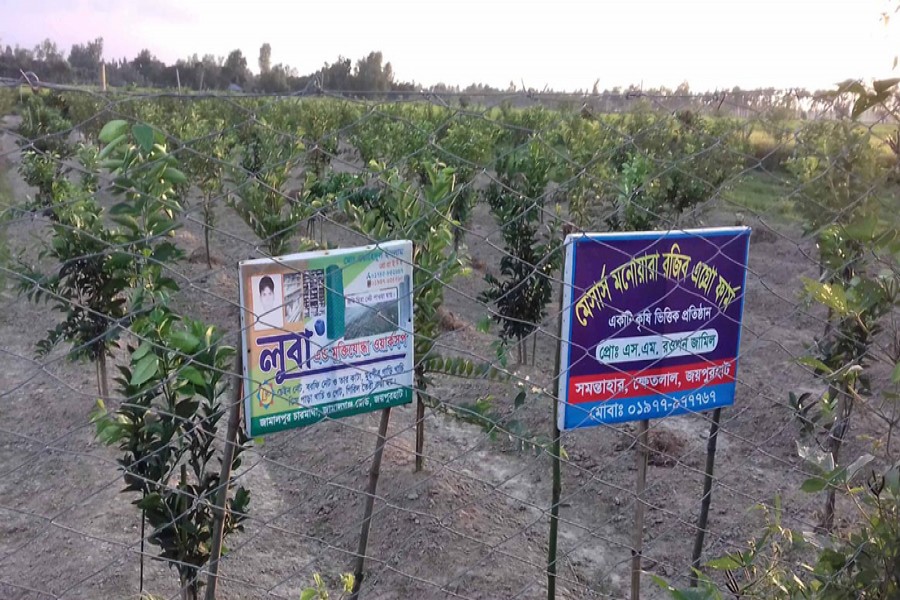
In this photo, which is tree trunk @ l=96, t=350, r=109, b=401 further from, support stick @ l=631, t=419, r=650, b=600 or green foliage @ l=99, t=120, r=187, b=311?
support stick @ l=631, t=419, r=650, b=600

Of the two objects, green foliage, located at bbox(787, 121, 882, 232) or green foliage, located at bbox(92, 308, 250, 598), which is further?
green foliage, located at bbox(787, 121, 882, 232)

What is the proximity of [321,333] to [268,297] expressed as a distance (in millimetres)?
146

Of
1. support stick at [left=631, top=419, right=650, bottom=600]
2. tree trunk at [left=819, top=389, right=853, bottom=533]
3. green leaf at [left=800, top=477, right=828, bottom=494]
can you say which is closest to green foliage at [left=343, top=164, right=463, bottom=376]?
support stick at [left=631, top=419, right=650, bottom=600]

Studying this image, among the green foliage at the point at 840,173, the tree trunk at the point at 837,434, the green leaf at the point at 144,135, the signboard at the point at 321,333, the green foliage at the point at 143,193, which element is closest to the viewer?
the green leaf at the point at 144,135

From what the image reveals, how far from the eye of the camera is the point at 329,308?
159 centimetres

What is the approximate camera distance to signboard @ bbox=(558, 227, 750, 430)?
160 cm

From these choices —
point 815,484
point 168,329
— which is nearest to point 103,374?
point 168,329

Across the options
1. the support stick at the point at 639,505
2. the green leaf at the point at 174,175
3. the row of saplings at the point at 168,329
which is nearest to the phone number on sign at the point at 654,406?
the support stick at the point at 639,505

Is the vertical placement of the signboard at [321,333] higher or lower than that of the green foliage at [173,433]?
higher

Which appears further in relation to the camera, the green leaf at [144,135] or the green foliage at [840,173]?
the green foliage at [840,173]

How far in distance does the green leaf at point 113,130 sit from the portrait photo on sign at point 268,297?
0.35 metres

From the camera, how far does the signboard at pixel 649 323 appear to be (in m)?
1.60

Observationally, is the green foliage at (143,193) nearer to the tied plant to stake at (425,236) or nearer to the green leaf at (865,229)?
the tied plant to stake at (425,236)

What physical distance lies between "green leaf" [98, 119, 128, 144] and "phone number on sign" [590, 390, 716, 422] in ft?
3.53
